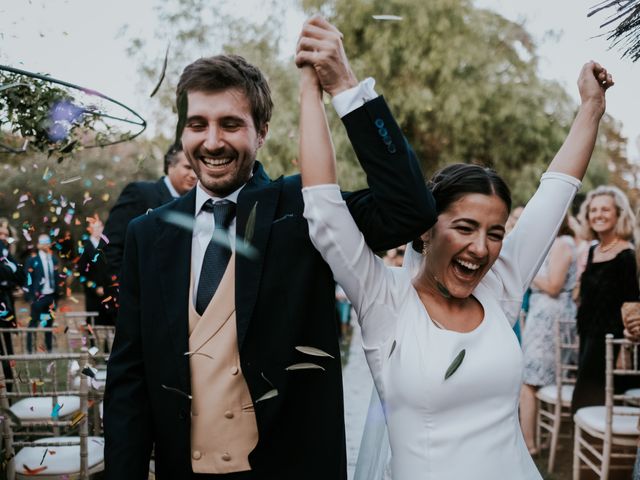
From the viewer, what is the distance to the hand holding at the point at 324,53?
1.57 meters

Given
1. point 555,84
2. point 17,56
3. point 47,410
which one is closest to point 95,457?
point 47,410

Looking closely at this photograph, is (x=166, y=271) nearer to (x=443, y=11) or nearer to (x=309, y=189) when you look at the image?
(x=309, y=189)

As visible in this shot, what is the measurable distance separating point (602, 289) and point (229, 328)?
12.3 ft

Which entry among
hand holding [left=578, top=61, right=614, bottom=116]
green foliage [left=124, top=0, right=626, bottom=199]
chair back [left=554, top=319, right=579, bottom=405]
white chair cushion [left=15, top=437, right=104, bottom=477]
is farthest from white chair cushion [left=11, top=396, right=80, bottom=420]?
green foliage [left=124, top=0, right=626, bottom=199]

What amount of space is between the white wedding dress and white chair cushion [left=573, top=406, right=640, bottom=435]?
259 centimetres

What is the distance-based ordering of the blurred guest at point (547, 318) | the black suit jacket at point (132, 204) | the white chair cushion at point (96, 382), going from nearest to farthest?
the white chair cushion at point (96, 382) → the black suit jacket at point (132, 204) → the blurred guest at point (547, 318)

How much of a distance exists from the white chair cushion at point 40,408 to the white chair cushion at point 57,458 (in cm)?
81

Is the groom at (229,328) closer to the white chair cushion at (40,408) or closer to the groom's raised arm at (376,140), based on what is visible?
the groom's raised arm at (376,140)

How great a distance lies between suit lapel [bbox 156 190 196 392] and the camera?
173 centimetres

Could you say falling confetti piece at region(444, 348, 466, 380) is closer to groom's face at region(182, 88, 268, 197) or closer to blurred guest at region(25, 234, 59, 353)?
groom's face at region(182, 88, 268, 197)

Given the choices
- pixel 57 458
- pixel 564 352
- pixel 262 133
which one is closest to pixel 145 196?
pixel 57 458

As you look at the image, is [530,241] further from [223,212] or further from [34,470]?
[34,470]

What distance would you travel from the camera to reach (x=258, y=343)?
172 cm

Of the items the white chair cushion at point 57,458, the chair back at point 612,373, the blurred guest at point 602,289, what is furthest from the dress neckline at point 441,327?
the blurred guest at point 602,289
